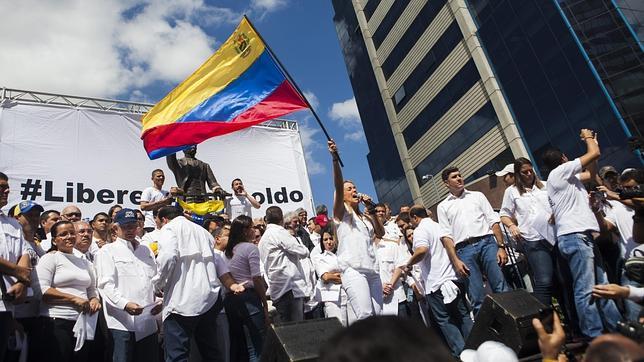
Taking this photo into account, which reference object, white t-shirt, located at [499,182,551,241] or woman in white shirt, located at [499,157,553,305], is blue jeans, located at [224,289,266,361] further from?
white t-shirt, located at [499,182,551,241]

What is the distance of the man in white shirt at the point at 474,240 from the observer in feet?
14.3

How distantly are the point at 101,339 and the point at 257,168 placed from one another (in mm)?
7335

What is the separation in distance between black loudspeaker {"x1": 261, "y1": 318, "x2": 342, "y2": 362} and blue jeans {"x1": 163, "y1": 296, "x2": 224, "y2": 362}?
1.01 metres

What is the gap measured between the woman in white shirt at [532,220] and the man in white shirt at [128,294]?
3643 mm

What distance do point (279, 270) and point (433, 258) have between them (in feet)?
5.48

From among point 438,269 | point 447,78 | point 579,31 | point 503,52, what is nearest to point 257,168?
point 438,269

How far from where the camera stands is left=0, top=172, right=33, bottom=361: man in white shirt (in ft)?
9.71

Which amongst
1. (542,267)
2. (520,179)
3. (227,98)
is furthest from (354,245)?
(227,98)

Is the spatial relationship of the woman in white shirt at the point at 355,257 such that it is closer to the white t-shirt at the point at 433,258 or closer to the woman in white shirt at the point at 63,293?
the white t-shirt at the point at 433,258

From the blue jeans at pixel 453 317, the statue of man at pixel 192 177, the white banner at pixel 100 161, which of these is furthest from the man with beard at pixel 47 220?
the blue jeans at pixel 453 317

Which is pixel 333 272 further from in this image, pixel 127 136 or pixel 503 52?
pixel 503 52

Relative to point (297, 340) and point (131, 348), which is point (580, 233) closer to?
point (297, 340)

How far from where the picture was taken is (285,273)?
4.56m

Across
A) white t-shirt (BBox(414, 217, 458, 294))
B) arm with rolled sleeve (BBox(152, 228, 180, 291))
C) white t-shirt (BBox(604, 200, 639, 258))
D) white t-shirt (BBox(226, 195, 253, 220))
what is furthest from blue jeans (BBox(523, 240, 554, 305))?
white t-shirt (BBox(226, 195, 253, 220))
